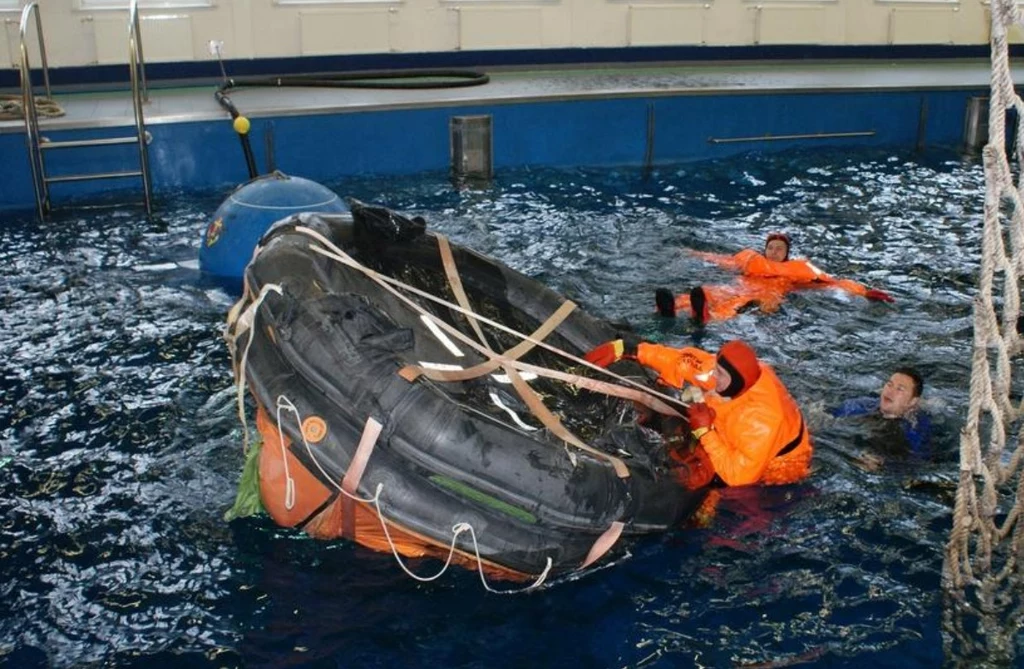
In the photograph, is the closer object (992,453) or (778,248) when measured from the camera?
(992,453)

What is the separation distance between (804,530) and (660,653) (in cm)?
95

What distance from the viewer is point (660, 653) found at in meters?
3.48

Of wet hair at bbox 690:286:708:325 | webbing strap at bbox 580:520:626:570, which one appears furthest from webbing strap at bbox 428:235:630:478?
wet hair at bbox 690:286:708:325

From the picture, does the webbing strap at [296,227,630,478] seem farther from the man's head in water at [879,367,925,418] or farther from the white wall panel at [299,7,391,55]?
the white wall panel at [299,7,391,55]

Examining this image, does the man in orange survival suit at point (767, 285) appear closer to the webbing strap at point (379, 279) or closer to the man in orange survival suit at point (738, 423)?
the man in orange survival suit at point (738, 423)

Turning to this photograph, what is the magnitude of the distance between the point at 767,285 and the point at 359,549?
3522 millimetres

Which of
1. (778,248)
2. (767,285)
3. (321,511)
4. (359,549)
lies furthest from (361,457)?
(778,248)

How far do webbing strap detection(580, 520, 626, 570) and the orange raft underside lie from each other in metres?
0.21

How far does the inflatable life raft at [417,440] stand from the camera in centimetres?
354

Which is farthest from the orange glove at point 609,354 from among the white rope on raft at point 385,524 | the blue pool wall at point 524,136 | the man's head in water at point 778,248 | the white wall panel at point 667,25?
the white wall panel at point 667,25

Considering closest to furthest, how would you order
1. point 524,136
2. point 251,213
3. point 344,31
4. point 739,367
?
point 739,367
point 251,213
point 524,136
point 344,31

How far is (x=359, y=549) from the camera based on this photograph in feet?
12.9

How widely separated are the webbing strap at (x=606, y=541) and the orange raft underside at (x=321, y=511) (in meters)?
0.21

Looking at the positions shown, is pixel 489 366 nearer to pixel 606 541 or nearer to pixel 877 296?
pixel 606 541
